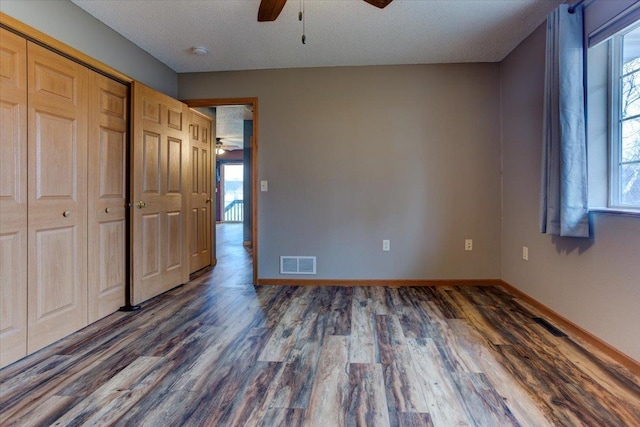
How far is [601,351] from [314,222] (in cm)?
249

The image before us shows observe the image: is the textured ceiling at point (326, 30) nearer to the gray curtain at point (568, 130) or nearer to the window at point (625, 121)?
the gray curtain at point (568, 130)

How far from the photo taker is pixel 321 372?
1788 millimetres

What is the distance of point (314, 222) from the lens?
11.7 ft

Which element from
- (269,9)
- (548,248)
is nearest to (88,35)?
(269,9)

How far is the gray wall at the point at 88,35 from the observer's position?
2.01 metres

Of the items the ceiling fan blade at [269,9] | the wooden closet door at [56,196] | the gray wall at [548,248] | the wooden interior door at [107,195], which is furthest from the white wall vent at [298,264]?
the ceiling fan blade at [269,9]

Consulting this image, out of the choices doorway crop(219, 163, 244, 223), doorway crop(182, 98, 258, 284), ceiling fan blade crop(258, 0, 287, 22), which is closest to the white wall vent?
doorway crop(182, 98, 258, 284)

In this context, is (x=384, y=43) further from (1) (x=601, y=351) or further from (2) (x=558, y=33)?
(1) (x=601, y=351)

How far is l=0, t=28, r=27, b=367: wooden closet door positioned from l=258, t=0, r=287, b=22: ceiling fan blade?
1.41 m

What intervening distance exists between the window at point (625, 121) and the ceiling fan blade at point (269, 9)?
2.10 metres

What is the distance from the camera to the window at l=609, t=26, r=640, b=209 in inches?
76.2

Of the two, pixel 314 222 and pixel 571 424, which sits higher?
pixel 314 222

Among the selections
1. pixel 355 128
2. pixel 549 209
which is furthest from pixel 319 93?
pixel 549 209

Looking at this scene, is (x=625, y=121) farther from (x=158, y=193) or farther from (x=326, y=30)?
(x=158, y=193)
